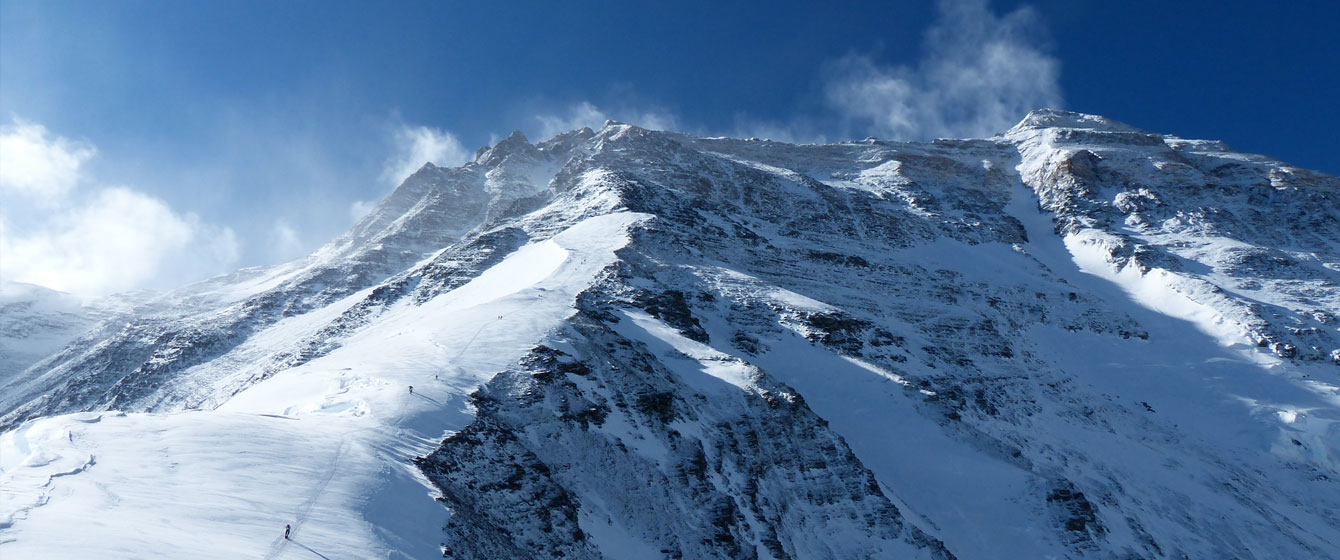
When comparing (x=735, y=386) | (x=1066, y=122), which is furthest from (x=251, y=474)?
(x=1066, y=122)

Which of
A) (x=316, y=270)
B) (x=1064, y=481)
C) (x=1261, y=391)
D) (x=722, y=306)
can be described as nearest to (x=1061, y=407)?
(x=1064, y=481)

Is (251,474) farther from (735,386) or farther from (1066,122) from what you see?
(1066,122)

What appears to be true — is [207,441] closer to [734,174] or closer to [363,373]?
[363,373]

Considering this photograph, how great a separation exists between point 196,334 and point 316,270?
55.2 ft

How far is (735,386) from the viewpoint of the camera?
31.2m

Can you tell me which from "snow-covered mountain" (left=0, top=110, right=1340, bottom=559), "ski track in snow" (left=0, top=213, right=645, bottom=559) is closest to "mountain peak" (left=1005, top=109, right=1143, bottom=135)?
"snow-covered mountain" (left=0, top=110, right=1340, bottom=559)

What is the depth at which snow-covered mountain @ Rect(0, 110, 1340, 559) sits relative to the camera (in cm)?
1616

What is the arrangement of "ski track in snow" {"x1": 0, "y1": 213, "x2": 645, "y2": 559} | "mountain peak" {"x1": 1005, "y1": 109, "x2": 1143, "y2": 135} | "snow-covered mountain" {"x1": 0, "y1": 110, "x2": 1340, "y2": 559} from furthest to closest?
"mountain peak" {"x1": 1005, "y1": 109, "x2": 1143, "y2": 135}, "snow-covered mountain" {"x1": 0, "y1": 110, "x2": 1340, "y2": 559}, "ski track in snow" {"x1": 0, "y1": 213, "x2": 645, "y2": 559}

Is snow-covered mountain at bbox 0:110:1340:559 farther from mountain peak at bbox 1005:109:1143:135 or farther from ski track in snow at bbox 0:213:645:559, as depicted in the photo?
mountain peak at bbox 1005:109:1143:135

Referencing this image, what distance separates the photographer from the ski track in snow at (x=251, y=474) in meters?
12.1

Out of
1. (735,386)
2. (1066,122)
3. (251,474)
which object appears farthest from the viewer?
(1066,122)

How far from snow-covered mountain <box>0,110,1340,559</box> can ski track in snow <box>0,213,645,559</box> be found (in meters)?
0.09

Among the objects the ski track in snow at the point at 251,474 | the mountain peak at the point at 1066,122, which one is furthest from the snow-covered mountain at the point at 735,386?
the mountain peak at the point at 1066,122

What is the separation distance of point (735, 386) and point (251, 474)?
19864 mm
